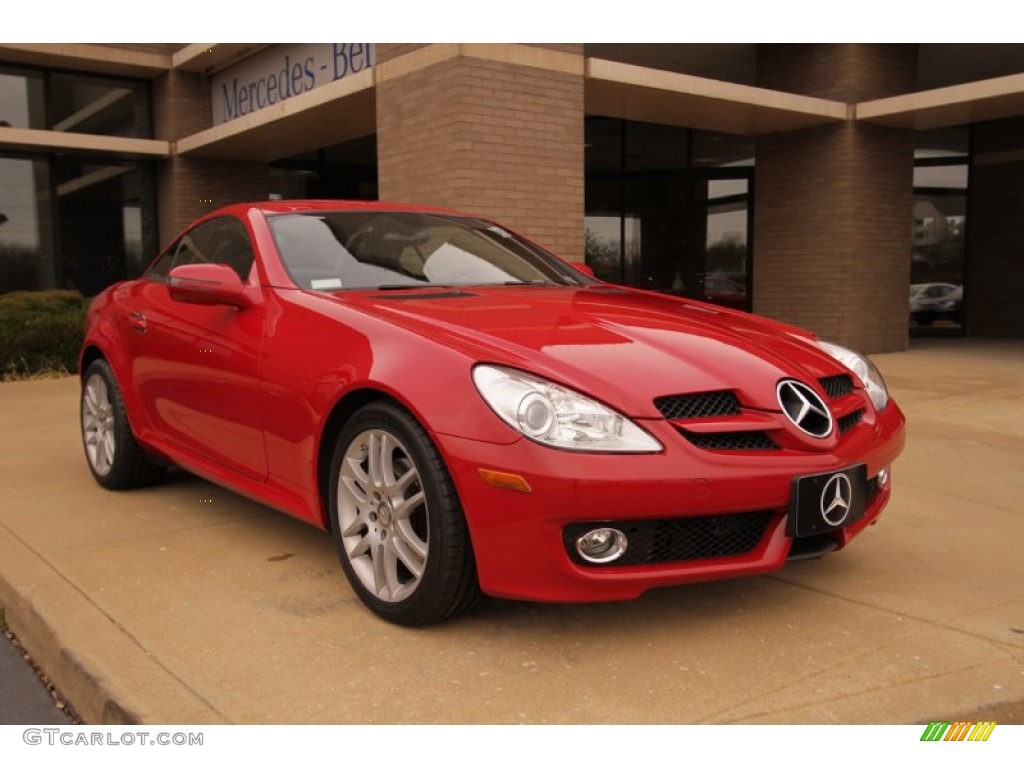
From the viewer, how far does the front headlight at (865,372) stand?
11.8ft

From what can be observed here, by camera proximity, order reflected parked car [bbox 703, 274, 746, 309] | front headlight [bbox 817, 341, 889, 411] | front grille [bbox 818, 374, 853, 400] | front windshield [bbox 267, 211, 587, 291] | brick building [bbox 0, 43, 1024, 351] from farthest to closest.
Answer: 1. reflected parked car [bbox 703, 274, 746, 309]
2. brick building [bbox 0, 43, 1024, 351]
3. front windshield [bbox 267, 211, 587, 291]
4. front headlight [bbox 817, 341, 889, 411]
5. front grille [bbox 818, 374, 853, 400]

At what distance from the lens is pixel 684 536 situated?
A: 285cm

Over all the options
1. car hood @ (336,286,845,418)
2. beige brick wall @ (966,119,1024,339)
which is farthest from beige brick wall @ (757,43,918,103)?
car hood @ (336,286,845,418)

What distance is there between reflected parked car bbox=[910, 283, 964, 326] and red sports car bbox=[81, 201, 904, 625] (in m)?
13.9

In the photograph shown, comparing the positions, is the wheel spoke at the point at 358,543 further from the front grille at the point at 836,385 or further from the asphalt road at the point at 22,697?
the front grille at the point at 836,385

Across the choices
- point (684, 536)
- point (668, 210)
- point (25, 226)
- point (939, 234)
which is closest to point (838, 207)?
point (668, 210)

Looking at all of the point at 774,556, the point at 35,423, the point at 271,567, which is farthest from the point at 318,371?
the point at 35,423

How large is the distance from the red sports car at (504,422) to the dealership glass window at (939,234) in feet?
44.8

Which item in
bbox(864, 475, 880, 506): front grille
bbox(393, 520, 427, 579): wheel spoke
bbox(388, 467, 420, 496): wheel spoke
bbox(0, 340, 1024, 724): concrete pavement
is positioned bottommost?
bbox(0, 340, 1024, 724): concrete pavement

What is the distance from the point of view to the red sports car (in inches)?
108

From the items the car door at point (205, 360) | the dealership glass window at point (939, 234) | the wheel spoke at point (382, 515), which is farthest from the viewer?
the dealership glass window at point (939, 234)

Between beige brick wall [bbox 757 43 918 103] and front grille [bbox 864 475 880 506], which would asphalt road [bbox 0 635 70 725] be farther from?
beige brick wall [bbox 757 43 918 103]
